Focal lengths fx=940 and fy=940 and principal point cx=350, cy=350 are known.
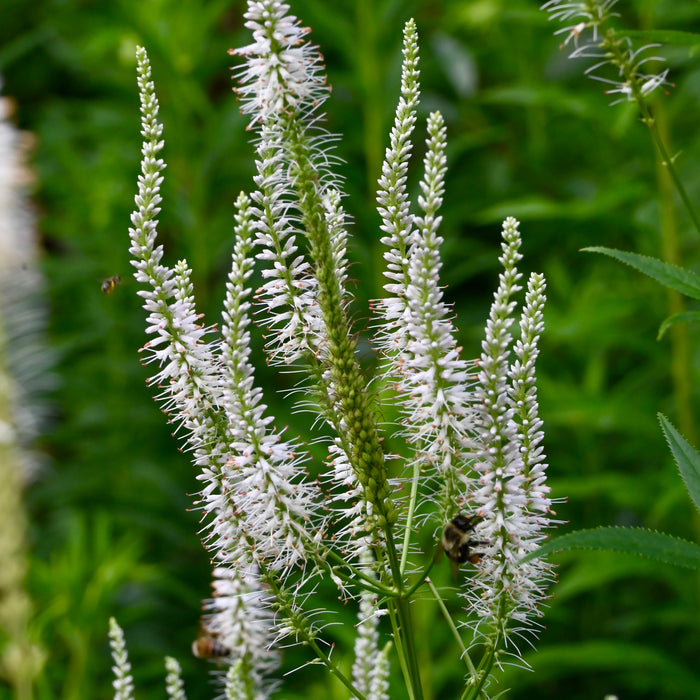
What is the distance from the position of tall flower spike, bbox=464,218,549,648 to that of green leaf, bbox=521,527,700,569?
0.31ft

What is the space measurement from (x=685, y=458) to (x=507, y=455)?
0.28m

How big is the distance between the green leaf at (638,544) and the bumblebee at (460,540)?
0.50 ft

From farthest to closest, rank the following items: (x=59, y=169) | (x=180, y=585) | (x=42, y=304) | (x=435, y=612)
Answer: (x=59, y=169)
(x=42, y=304)
(x=180, y=585)
(x=435, y=612)

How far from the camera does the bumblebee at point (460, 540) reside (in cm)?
129

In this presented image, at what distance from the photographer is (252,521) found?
129 centimetres

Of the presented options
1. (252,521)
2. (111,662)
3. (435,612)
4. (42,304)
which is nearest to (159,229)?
(42,304)

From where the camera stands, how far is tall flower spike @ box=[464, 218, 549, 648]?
118cm

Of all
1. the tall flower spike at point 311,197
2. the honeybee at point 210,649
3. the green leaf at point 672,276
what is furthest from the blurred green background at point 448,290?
the tall flower spike at point 311,197

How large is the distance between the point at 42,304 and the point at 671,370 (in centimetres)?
280

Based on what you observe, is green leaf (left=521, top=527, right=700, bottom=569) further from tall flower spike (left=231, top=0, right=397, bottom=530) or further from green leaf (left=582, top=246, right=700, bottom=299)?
green leaf (left=582, top=246, right=700, bottom=299)

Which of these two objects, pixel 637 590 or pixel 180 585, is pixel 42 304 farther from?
pixel 637 590

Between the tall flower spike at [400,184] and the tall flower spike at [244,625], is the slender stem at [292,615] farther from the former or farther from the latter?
the tall flower spike at [400,184]

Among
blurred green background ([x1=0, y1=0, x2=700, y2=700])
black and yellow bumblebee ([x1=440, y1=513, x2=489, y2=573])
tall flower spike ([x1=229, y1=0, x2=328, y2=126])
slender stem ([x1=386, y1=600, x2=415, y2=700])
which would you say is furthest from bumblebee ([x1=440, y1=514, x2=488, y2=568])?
blurred green background ([x1=0, y1=0, x2=700, y2=700])

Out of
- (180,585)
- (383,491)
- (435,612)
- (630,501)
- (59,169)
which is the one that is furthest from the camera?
(59,169)
